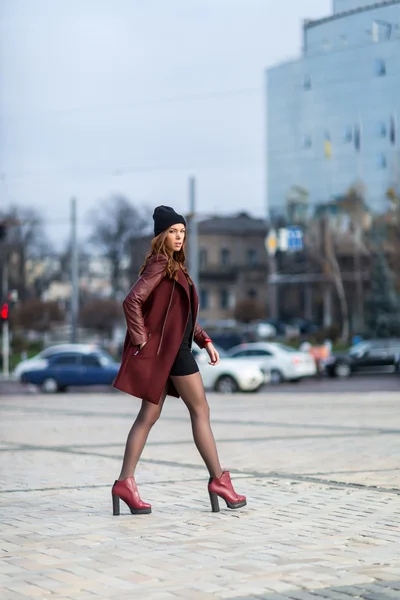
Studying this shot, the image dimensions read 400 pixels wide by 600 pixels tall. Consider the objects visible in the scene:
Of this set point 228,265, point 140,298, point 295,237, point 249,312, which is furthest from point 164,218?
point 228,265

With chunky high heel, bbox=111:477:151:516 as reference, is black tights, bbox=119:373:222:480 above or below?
above

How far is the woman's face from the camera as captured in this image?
7.44 metres

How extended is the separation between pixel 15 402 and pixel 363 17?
1189cm

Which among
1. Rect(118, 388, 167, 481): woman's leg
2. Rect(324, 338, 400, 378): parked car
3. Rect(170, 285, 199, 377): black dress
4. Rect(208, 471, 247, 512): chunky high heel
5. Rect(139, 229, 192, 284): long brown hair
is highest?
Rect(139, 229, 192, 284): long brown hair

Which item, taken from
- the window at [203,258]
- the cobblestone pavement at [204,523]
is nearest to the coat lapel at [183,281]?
the cobblestone pavement at [204,523]

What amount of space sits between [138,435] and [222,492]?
64cm

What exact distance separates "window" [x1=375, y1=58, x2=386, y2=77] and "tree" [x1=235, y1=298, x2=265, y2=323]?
4654cm

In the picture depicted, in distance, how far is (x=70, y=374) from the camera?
37.6 metres

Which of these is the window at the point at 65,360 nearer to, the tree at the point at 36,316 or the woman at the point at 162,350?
the woman at the point at 162,350

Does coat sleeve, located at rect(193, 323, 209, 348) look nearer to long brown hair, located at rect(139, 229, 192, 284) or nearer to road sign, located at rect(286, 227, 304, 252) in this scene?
long brown hair, located at rect(139, 229, 192, 284)

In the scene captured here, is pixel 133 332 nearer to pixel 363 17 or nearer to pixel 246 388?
pixel 363 17

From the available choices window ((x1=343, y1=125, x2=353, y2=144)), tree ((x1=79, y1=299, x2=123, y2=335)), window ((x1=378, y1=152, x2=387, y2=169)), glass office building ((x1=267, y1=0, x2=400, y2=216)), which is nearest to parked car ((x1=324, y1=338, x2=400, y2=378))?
glass office building ((x1=267, y1=0, x2=400, y2=216))

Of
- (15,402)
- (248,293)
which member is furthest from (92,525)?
(248,293)

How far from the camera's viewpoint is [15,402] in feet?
92.8
